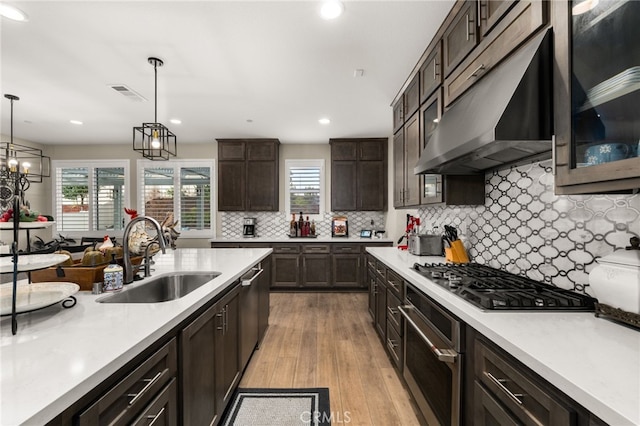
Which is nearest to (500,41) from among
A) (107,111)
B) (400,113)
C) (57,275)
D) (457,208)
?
(457,208)

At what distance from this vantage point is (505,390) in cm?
96

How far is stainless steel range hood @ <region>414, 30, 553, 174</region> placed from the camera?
1.15m

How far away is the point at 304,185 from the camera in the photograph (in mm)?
5578

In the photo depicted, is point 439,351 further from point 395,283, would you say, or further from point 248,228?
point 248,228

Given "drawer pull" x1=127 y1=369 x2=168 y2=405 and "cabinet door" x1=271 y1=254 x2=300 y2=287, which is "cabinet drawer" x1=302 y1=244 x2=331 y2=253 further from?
"drawer pull" x1=127 y1=369 x2=168 y2=405

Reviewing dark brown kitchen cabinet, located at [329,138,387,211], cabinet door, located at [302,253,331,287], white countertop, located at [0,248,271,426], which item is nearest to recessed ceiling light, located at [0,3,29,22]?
white countertop, located at [0,248,271,426]

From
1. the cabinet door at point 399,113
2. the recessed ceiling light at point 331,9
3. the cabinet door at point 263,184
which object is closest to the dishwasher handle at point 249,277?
the recessed ceiling light at point 331,9

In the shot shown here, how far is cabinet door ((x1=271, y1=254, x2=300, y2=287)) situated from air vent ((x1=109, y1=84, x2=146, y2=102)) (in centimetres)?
296

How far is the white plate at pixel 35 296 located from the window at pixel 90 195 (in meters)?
5.21

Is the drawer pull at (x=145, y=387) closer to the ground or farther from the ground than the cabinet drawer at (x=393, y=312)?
farther from the ground

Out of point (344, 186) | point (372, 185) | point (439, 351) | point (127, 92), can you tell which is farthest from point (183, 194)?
point (439, 351)

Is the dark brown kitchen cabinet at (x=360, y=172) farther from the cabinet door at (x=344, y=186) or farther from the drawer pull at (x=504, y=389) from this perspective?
the drawer pull at (x=504, y=389)

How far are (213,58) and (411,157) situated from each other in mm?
2006

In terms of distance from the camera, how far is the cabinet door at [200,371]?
1218 mm
